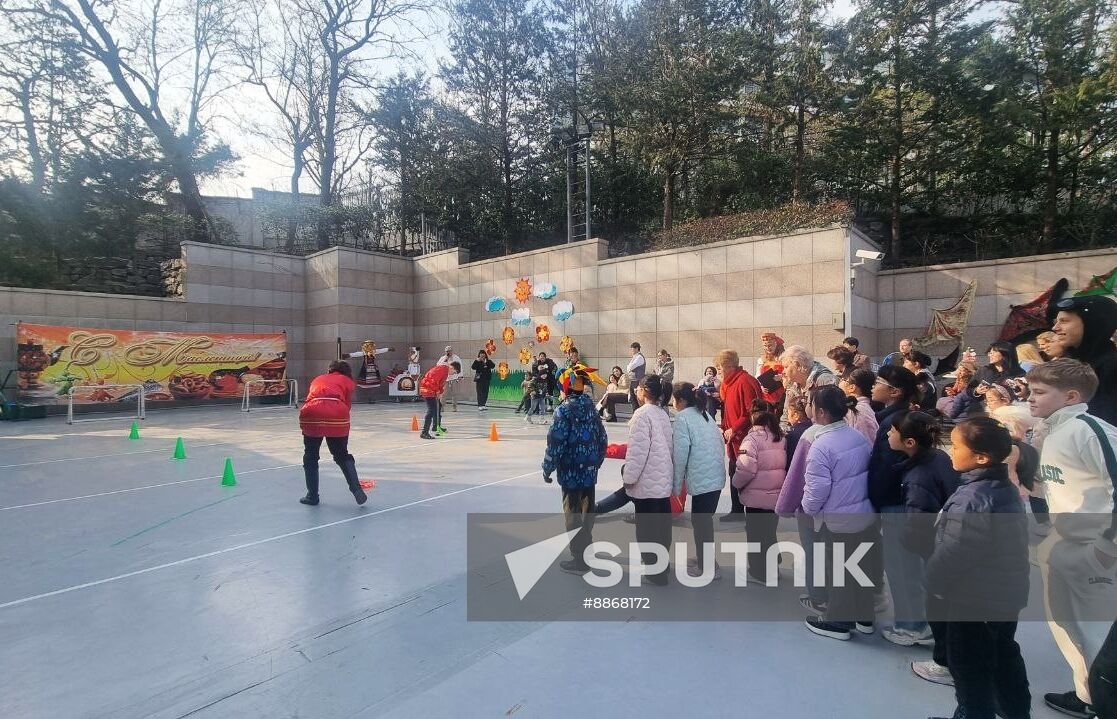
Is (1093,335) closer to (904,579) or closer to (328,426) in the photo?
(904,579)

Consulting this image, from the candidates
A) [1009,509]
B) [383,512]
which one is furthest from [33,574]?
[1009,509]

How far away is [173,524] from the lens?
5730mm

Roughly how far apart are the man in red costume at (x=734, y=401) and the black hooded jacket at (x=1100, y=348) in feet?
7.36

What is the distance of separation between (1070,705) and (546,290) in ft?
52.2

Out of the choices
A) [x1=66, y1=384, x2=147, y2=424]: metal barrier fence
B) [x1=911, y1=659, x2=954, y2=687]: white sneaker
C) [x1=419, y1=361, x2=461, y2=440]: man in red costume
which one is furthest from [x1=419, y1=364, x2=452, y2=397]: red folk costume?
[x1=66, y1=384, x2=147, y2=424]: metal barrier fence

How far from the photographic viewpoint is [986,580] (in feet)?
7.92

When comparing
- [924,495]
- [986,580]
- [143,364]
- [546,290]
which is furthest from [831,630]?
[143,364]

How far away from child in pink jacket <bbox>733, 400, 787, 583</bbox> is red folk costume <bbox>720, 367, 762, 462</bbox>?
0.87m

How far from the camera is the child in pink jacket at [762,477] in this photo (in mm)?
4148

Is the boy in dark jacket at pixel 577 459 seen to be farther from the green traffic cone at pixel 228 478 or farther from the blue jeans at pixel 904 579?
the green traffic cone at pixel 228 478

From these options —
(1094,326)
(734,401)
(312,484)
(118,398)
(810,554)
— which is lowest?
(312,484)

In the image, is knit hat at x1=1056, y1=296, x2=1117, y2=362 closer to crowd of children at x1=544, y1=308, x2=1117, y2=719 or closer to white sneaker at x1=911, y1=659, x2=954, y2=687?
crowd of children at x1=544, y1=308, x2=1117, y2=719

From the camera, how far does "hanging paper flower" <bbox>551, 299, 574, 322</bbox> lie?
1733 cm

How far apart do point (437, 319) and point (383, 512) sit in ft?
52.0
